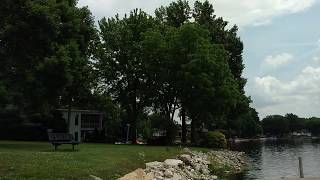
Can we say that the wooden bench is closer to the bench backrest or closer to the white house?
the bench backrest

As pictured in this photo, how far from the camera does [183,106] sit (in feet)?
203

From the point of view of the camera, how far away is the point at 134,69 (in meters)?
64.9

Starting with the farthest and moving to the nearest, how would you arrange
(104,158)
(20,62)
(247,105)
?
(247,105)
(20,62)
(104,158)

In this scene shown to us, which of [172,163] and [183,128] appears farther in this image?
[183,128]

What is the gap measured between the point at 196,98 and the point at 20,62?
28.1 meters

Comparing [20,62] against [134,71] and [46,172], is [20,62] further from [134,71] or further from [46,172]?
[134,71]

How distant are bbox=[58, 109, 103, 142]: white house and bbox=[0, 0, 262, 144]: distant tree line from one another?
1126 cm

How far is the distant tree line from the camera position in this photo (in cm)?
3841

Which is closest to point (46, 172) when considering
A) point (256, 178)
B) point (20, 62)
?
point (20, 62)

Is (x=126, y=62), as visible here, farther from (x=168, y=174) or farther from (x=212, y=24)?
(x=168, y=174)

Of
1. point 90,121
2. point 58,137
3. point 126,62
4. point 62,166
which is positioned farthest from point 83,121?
point 62,166

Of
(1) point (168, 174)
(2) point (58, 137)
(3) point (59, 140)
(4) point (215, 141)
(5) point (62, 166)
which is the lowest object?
(1) point (168, 174)

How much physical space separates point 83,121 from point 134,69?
2525 centimetres

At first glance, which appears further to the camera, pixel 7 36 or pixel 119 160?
pixel 7 36
